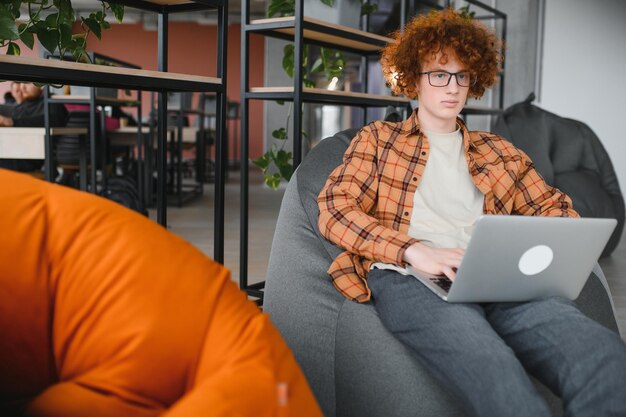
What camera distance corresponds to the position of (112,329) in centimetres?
105

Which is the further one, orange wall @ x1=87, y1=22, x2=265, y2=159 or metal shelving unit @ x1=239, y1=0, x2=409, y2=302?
orange wall @ x1=87, y1=22, x2=265, y2=159

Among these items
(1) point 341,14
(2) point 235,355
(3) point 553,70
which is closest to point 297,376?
(2) point 235,355

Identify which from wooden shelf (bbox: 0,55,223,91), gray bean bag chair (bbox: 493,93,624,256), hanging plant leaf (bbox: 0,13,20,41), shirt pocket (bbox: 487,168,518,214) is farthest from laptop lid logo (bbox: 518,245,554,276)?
gray bean bag chair (bbox: 493,93,624,256)

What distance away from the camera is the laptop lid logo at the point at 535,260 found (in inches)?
53.7

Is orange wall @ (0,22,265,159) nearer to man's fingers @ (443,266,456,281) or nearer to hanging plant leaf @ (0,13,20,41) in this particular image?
hanging plant leaf @ (0,13,20,41)

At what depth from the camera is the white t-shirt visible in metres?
1.66

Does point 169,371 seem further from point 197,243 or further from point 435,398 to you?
point 197,243

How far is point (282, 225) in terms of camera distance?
1.86 metres

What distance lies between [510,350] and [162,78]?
1.25 metres

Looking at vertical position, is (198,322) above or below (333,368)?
above

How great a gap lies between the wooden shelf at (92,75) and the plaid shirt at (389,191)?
1.99ft

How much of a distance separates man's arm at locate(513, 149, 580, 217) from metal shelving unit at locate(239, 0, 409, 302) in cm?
105

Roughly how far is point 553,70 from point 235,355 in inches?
236

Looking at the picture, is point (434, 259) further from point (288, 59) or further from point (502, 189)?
point (288, 59)
